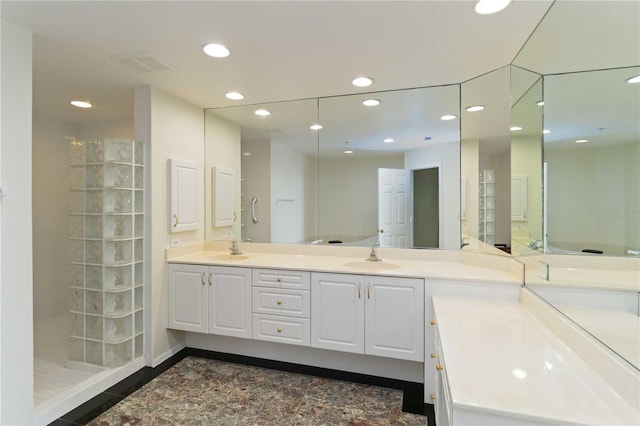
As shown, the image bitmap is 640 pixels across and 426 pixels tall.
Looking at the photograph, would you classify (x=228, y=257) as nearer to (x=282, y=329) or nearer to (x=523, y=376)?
(x=282, y=329)

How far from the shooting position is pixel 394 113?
2861 mm

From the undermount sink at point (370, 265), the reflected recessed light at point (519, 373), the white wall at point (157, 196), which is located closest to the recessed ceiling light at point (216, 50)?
the white wall at point (157, 196)

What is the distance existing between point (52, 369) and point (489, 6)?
3.83 meters

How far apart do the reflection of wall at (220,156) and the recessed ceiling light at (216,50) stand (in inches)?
53.4

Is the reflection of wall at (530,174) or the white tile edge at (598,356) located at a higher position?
the reflection of wall at (530,174)

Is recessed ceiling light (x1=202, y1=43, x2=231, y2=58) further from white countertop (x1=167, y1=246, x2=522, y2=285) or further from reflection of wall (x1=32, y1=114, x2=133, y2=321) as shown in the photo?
reflection of wall (x1=32, y1=114, x2=133, y2=321)

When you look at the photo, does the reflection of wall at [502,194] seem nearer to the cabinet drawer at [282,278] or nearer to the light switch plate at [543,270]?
the light switch plate at [543,270]

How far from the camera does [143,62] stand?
2100 mm

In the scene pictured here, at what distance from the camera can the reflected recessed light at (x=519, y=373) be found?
107cm

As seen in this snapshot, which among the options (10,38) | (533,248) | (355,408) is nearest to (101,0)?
(10,38)

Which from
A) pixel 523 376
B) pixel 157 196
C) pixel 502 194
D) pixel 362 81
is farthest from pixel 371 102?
pixel 523 376

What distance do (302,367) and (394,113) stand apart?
2413 mm

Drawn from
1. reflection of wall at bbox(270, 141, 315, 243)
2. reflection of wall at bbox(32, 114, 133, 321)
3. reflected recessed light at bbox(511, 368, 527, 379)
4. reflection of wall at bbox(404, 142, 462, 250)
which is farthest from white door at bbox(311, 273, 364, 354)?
reflection of wall at bbox(32, 114, 133, 321)

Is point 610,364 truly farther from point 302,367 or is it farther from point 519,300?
point 302,367
